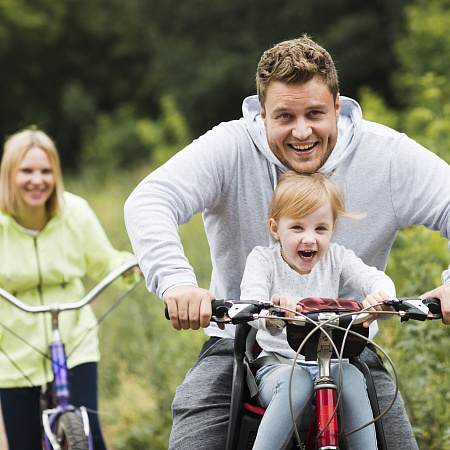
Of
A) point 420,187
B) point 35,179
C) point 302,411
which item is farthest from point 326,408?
point 35,179

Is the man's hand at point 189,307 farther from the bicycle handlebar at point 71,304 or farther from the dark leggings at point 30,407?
the dark leggings at point 30,407

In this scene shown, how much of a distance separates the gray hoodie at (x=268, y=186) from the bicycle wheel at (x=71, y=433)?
1.09m

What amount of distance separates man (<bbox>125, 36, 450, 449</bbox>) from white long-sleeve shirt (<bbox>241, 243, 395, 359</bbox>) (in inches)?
8.7

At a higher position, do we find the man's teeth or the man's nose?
the man's nose

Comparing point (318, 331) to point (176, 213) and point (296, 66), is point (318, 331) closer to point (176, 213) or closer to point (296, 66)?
point (176, 213)

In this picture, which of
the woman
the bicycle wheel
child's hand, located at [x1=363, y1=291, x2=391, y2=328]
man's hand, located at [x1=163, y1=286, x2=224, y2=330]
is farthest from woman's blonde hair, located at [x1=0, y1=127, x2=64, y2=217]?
child's hand, located at [x1=363, y1=291, x2=391, y2=328]

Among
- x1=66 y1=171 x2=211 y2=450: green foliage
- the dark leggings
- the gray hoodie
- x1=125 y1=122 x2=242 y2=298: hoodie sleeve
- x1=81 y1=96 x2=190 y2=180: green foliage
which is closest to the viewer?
x1=125 y1=122 x2=242 y2=298: hoodie sleeve

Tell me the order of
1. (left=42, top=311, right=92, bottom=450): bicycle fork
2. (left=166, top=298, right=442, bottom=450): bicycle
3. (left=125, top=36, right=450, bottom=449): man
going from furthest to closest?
(left=42, top=311, right=92, bottom=450): bicycle fork, (left=125, top=36, right=450, bottom=449): man, (left=166, top=298, right=442, bottom=450): bicycle

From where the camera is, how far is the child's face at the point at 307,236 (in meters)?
2.81

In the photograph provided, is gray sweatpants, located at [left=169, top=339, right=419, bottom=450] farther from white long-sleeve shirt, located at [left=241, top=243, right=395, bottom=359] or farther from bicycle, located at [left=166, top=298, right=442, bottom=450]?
bicycle, located at [left=166, top=298, right=442, bottom=450]

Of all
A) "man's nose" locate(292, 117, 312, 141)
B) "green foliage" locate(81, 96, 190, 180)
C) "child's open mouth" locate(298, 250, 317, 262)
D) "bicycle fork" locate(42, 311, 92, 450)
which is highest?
"green foliage" locate(81, 96, 190, 180)

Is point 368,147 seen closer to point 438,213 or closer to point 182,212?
point 438,213

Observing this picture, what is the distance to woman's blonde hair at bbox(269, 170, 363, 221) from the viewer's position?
280 cm

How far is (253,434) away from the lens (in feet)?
9.11
